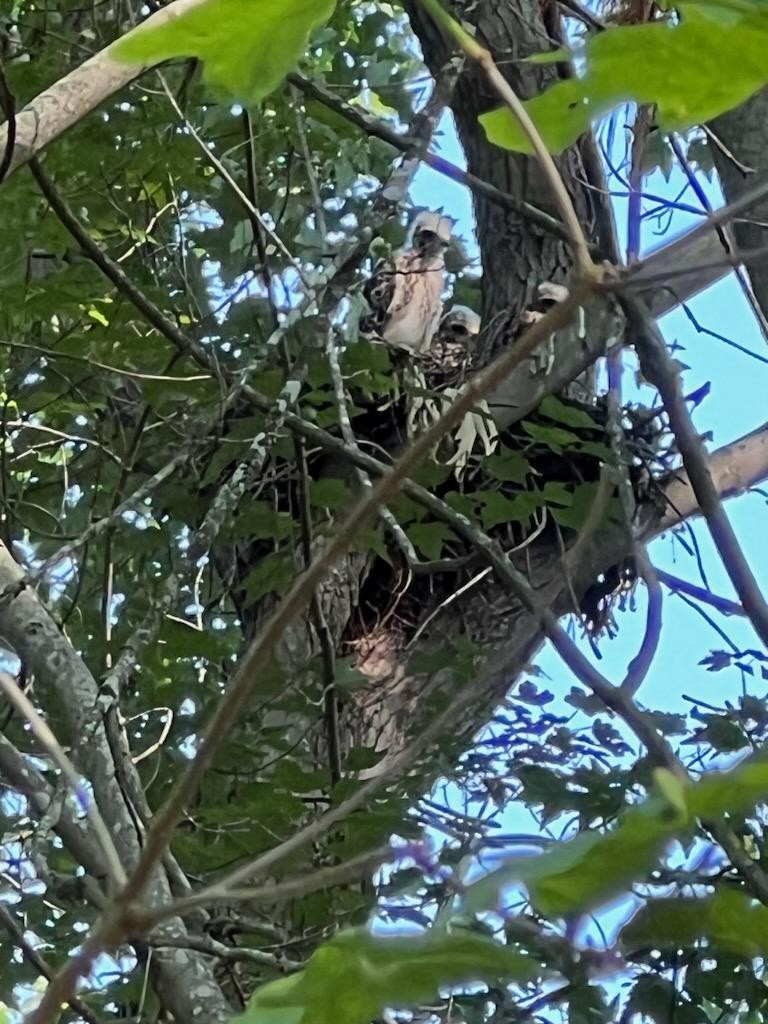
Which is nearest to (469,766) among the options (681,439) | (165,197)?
(681,439)

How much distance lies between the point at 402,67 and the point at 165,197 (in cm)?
81

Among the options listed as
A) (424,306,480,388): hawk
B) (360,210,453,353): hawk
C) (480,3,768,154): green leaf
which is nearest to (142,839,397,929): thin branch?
(480,3,768,154): green leaf

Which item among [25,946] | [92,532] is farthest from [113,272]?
[25,946]

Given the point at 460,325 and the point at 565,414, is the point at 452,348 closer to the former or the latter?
the point at 460,325

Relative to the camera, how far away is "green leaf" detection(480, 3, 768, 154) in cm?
40

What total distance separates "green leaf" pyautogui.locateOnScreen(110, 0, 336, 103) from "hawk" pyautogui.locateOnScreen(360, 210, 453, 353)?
2.37 meters

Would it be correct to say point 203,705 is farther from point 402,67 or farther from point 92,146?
point 402,67

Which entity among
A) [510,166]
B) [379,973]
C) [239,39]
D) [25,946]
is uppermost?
[510,166]

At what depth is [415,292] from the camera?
298 cm

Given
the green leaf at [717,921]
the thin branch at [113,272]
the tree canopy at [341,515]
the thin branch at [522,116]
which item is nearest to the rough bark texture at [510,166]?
the tree canopy at [341,515]

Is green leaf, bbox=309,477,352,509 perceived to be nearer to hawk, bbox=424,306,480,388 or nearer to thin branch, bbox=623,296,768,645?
thin branch, bbox=623,296,768,645

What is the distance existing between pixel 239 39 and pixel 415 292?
2570mm

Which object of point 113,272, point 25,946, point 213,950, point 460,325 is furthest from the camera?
point 460,325

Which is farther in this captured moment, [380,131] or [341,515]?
[341,515]
